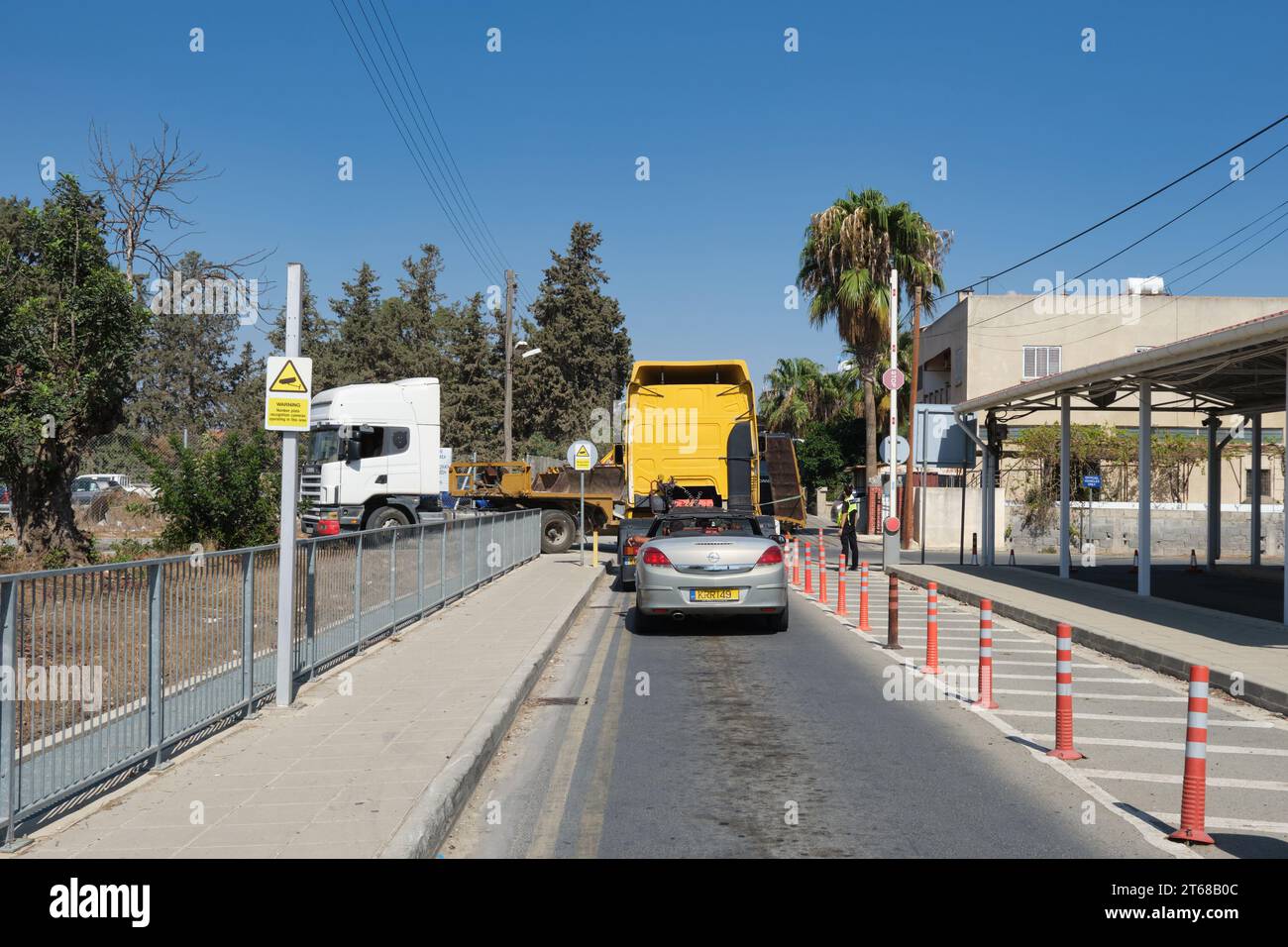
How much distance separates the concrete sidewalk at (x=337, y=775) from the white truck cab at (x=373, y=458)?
542 inches

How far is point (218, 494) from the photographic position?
18.1 metres

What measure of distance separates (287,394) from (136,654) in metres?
2.87

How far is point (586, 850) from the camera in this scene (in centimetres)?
559

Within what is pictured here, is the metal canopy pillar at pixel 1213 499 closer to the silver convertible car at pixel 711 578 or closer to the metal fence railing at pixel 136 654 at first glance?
the silver convertible car at pixel 711 578

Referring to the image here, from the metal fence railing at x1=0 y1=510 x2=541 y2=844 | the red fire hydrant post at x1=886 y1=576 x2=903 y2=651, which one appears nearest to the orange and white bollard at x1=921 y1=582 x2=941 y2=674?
Result: the red fire hydrant post at x1=886 y1=576 x2=903 y2=651

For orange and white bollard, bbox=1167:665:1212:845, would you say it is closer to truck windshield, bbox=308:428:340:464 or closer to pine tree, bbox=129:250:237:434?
truck windshield, bbox=308:428:340:464

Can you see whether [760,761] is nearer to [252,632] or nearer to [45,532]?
[252,632]

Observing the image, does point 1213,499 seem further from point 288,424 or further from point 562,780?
point 288,424

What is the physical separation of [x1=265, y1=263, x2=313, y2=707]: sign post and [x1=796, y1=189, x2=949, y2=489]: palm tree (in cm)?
3162

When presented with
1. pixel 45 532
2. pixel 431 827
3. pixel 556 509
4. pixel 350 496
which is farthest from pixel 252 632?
pixel 556 509

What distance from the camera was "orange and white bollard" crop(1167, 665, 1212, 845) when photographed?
568 cm

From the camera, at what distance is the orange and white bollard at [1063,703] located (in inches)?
296

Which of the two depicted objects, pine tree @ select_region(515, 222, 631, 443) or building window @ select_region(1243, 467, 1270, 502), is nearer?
building window @ select_region(1243, 467, 1270, 502)
